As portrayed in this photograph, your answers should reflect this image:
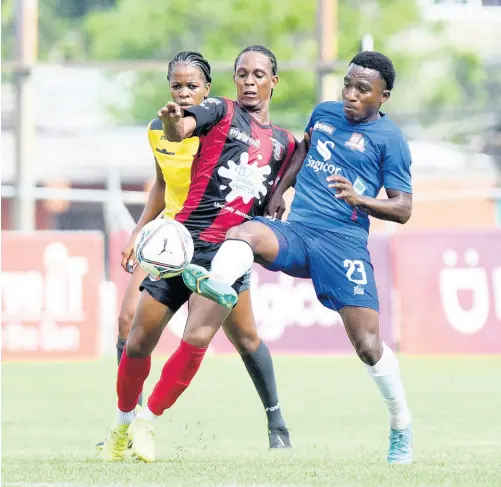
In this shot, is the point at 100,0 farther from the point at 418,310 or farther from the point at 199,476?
the point at 199,476

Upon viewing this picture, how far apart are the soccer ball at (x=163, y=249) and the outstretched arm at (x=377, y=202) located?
86 cm

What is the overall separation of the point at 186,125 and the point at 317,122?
1138 mm

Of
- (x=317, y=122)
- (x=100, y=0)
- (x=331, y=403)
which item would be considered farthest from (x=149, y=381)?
(x=100, y=0)

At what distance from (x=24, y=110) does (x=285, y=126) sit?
14.5 metres

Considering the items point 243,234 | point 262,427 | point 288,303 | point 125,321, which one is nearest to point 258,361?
point 125,321

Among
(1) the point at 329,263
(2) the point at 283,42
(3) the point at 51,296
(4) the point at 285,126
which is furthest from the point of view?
(2) the point at 283,42

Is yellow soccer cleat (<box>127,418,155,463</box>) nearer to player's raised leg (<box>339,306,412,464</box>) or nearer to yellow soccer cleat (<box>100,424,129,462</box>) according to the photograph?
yellow soccer cleat (<box>100,424,129,462</box>)

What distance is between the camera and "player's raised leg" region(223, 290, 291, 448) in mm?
8336

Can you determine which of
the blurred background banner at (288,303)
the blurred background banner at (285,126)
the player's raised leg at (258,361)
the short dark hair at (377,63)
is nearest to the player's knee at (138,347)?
the player's raised leg at (258,361)

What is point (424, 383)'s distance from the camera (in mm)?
13312

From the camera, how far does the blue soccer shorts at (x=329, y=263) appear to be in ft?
24.2

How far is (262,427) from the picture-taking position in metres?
10.3

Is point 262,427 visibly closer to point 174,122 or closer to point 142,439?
point 142,439

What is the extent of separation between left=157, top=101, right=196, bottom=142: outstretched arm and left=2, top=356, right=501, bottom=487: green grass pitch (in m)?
1.74
